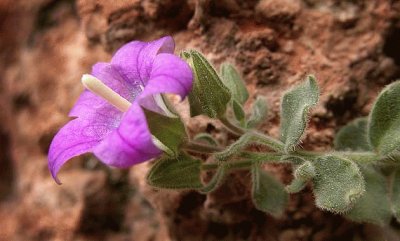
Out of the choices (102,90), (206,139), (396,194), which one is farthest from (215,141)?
(396,194)

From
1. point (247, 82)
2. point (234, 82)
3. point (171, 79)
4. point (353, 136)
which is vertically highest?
point (171, 79)

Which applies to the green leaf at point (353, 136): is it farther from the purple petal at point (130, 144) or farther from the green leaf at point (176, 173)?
the purple petal at point (130, 144)

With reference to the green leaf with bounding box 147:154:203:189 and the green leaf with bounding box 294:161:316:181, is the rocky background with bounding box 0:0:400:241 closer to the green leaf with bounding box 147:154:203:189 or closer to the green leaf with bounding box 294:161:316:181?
the green leaf with bounding box 147:154:203:189

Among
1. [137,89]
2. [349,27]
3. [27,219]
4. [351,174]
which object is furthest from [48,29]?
[351,174]

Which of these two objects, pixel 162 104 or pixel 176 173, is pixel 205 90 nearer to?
pixel 162 104

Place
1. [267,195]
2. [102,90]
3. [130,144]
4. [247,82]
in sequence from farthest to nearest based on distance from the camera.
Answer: [247,82] < [267,195] < [102,90] < [130,144]

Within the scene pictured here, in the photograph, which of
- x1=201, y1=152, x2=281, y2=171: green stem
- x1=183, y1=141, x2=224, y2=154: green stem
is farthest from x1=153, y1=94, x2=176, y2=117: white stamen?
x1=201, y1=152, x2=281, y2=171: green stem
